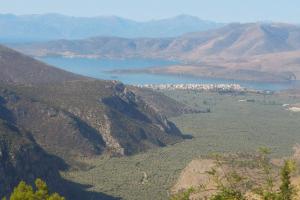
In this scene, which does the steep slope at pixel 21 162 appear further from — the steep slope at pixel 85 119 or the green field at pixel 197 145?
the steep slope at pixel 85 119

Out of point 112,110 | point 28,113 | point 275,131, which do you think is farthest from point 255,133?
point 28,113

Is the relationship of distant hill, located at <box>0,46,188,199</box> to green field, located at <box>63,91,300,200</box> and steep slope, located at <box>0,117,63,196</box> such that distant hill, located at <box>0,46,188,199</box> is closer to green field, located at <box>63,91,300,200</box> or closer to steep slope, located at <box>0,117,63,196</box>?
steep slope, located at <box>0,117,63,196</box>

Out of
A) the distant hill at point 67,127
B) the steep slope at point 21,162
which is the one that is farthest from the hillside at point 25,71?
the steep slope at point 21,162

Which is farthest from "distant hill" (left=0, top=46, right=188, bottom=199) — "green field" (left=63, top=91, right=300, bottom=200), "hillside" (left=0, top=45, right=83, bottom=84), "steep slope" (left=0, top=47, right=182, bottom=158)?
"hillside" (left=0, top=45, right=83, bottom=84)

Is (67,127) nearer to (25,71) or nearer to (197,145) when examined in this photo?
(197,145)

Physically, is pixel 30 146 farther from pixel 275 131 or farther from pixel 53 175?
pixel 275 131
